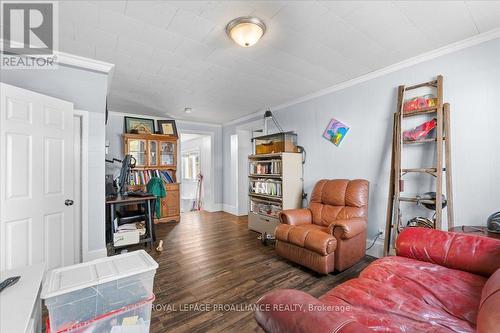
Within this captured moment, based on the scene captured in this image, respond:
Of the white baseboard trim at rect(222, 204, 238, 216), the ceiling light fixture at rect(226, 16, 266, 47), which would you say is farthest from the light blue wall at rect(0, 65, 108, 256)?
the white baseboard trim at rect(222, 204, 238, 216)

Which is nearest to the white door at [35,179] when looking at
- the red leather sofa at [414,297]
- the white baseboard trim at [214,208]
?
the red leather sofa at [414,297]

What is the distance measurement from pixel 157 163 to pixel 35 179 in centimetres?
274

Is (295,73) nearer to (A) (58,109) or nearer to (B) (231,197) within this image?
(A) (58,109)

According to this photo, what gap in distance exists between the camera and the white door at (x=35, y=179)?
183 centimetres

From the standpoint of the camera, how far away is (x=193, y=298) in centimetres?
196

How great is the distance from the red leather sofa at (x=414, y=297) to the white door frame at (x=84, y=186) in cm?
259

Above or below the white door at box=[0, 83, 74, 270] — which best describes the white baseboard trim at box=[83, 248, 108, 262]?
below

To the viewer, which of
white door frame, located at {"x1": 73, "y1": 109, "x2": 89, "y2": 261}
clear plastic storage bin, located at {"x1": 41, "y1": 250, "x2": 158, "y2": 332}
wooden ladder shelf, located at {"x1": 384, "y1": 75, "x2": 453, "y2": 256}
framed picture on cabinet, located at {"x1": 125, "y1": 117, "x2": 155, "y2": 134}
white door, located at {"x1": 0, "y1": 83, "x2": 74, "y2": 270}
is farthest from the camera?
framed picture on cabinet, located at {"x1": 125, "y1": 117, "x2": 155, "y2": 134}

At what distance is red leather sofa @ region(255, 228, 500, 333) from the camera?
74 cm

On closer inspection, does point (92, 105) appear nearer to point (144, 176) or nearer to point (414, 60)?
point (144, 176)

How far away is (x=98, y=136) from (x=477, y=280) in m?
3.76

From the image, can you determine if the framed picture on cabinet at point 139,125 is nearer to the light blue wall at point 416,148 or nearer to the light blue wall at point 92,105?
the light blue wall at point 92,105

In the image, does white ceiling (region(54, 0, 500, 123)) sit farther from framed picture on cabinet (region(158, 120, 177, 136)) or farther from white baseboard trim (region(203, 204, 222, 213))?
white baseboard trim (region(203, 204, 222, 213))

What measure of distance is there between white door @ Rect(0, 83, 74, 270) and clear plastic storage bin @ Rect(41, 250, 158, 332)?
1.29m
